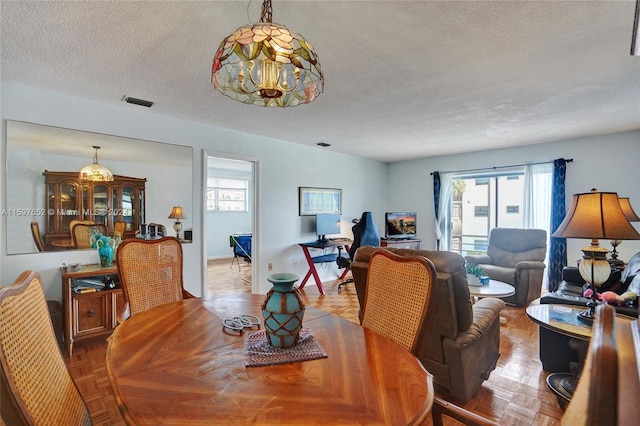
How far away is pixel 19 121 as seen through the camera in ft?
8.50

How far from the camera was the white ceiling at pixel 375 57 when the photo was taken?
1.66 m

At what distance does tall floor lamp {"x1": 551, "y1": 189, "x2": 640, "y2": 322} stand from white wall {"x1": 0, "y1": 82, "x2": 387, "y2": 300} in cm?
340

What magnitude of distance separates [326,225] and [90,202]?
125 inches

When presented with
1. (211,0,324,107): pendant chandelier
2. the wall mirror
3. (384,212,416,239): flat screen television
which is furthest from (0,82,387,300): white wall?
(211,0,324,107): pendant chandelier

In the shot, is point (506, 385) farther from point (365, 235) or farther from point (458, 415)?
point (365, 235)

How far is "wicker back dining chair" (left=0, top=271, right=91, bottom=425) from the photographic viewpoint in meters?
0.68

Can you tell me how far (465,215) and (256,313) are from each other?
17.7ft

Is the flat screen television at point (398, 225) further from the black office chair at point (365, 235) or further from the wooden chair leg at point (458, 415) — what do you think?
the wooden chair leg at point (458, 415)

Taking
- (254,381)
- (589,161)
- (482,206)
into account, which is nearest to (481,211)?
(482,206)

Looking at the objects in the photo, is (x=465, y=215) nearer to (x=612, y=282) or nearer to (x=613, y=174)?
(x=613, y=174)

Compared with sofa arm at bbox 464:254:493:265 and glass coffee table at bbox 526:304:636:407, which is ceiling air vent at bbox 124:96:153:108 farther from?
sofa arm at bbox 464:254:493:265

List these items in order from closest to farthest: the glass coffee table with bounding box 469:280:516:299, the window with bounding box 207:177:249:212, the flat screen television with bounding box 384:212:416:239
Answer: the glass coffee table with bounding box 469:280:516:299 < the flat screen television with bounding box 384:212:416:239 < the window with bounding box 207:177:249:212

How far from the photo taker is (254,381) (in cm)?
92

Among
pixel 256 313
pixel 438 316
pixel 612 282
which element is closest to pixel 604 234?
pixel 438 316
